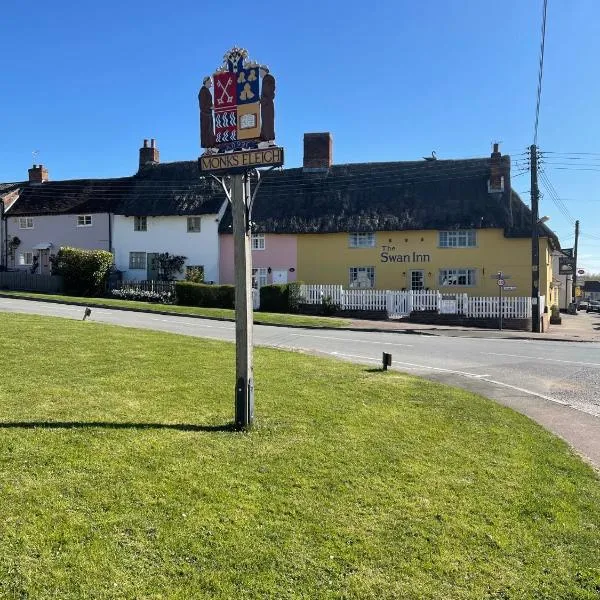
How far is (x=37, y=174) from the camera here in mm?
44938

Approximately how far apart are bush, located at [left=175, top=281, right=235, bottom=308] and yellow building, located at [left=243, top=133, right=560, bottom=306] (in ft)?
25.4

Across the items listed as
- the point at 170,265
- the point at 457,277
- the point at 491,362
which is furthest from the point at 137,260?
the point at 491,362

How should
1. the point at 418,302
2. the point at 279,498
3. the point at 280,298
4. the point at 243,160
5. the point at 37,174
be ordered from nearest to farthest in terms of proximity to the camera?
the point at 279,498 → the point at 243,160 → the point at 418,302 → the point at 280,298 → the point at 37,174

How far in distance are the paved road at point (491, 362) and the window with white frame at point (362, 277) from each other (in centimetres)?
1220

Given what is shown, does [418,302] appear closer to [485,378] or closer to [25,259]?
[485,378]

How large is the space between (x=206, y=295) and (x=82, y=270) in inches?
374

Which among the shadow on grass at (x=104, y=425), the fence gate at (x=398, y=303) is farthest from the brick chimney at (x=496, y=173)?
the shadow on grass at (x=104, y=425)

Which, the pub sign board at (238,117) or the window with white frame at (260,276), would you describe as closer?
the pub sign board at (238,117)

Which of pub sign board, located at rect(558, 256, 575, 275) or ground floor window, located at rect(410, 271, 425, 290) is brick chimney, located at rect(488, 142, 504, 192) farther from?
pub sign board, located at rect(558, 256, 575, 275)

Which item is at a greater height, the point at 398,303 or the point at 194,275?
the point at 194,275

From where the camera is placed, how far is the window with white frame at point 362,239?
3450 centimetres

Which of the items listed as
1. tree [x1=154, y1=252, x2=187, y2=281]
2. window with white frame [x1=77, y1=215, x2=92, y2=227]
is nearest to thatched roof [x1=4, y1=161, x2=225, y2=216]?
window with white frame [x1=77, y1=215, x2=92, y2=227]

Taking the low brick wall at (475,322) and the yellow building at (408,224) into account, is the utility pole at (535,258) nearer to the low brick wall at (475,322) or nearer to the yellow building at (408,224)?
the low brick wall at (475,322)

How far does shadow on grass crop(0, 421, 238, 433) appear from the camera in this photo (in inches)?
233
